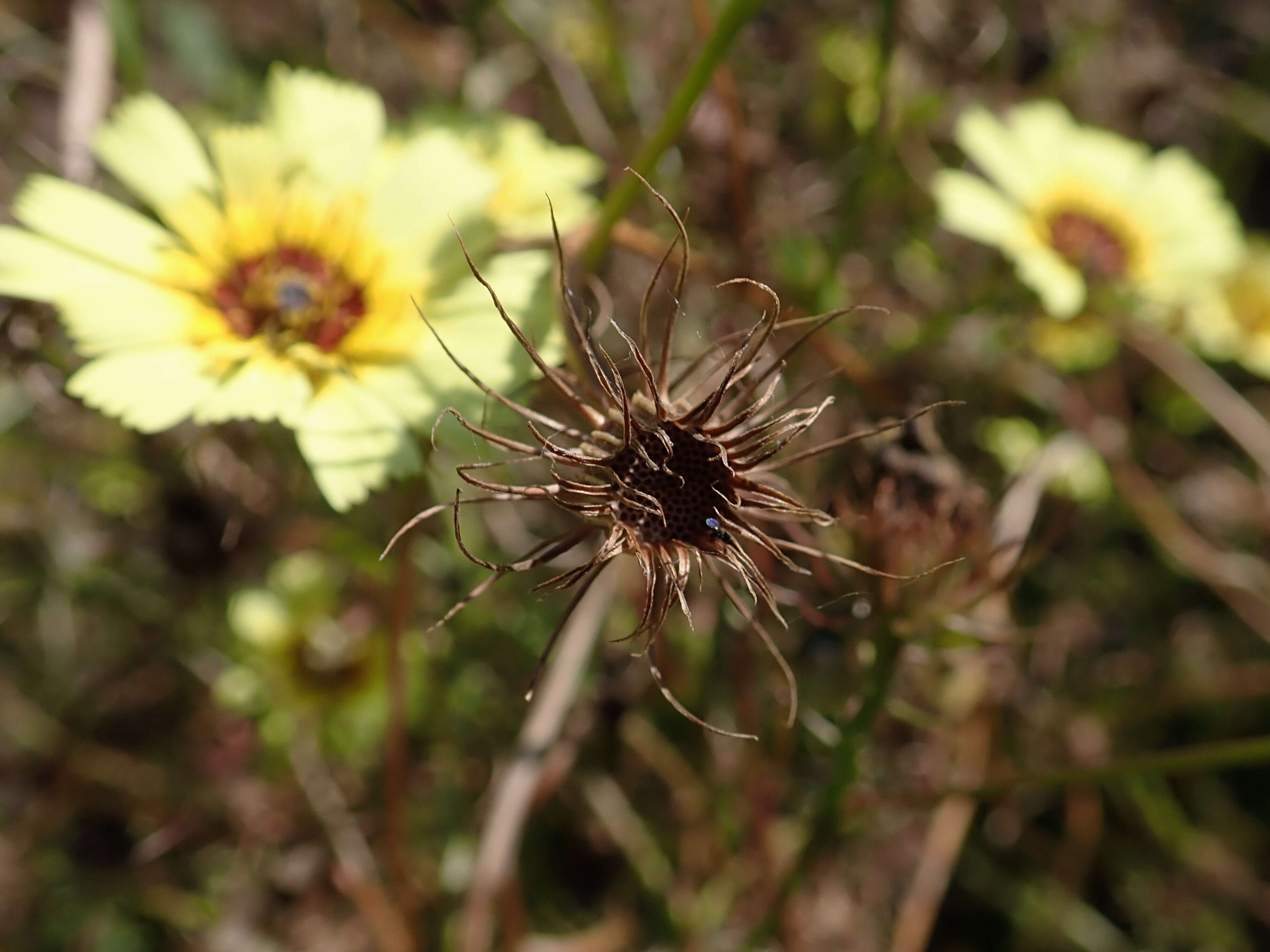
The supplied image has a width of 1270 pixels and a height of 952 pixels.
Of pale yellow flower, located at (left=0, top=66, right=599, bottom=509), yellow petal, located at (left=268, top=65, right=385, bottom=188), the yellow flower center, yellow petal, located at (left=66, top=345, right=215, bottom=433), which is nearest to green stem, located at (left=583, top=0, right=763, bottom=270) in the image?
pale yellow flower, located at (left=0, top=66, right=599, bottom=509)

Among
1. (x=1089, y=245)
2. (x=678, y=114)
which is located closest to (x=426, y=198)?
(x=678, y=114)

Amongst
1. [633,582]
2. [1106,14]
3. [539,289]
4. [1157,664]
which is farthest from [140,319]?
[1106,14]

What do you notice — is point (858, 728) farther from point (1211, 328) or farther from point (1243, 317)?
point (1243, 317)

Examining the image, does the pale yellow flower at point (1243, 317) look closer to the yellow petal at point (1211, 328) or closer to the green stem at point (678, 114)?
the yellow petal at point (1211, 328)

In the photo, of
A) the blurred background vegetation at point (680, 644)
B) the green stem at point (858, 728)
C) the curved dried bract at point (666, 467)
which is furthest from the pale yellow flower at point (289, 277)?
the green stem at point (858, 728)

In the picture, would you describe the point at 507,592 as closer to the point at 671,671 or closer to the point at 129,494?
the point at 671,671
